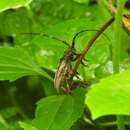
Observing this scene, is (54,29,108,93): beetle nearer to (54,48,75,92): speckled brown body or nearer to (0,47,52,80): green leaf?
(54,48,75,92): speckled brown body

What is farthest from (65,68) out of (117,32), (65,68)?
(117,32)

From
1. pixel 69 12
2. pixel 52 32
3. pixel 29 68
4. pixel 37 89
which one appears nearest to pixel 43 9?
pixel 69 12

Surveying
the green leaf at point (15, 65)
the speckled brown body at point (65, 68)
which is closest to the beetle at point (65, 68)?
the speckled brown body at point (65, 68)

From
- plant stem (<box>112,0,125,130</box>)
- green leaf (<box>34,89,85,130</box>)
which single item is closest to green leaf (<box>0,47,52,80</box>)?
green leaf (<box>34,89,85,130</box>)

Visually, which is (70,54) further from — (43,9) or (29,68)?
(43,9)

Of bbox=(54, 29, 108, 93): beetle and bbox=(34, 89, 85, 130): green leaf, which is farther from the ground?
bbox=(54, 29, 108, 93): beetle

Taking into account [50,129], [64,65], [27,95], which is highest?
[64,65]
